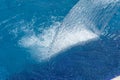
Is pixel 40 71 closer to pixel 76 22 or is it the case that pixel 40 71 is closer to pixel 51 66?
pixel 51 66

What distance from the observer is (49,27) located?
13.0ft

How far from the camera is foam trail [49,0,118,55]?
3779 mm

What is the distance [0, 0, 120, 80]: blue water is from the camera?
333 centimetres

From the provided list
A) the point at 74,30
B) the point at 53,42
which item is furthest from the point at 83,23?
the point at 53,42

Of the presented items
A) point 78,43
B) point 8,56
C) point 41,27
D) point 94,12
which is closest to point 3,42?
point 8,56

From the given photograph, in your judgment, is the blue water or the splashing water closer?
the blue water

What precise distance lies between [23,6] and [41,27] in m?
0.57

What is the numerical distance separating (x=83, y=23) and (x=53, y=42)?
1.76 feet

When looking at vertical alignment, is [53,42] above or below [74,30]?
below

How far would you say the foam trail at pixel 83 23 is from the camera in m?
3.78

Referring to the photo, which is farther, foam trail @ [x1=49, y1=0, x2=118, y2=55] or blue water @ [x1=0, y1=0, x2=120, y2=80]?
foam trail @ [x1=49, y1=0, x2=118, y2=55]

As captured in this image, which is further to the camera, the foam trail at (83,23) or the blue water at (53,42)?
the foam trail at (83,23)

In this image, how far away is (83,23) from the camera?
402 cm

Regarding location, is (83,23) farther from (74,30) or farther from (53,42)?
(53,42)
